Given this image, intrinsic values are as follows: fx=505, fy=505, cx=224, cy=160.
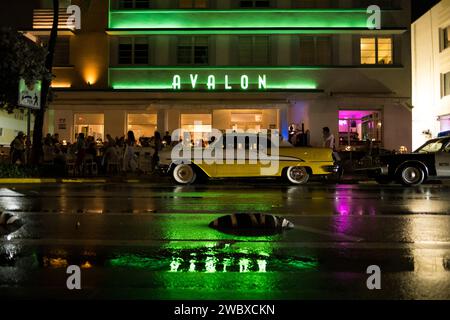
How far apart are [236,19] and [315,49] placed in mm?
4297

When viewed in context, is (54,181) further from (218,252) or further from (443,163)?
(218,252)

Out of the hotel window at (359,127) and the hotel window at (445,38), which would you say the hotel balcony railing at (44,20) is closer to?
the hotel window at (359,127)

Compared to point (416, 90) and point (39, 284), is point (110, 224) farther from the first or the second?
point (416, 90)

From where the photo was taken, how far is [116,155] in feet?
70.5

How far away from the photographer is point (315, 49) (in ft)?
84.3

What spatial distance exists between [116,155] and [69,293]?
17141 mm

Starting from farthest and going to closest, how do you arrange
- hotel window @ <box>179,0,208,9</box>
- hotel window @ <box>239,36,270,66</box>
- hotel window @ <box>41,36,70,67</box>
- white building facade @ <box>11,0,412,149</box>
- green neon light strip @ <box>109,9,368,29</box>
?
hotel window @ <box>41,36,70,67</box> → hotel window @ <box>179,0,208,9</box> → hotel window @ <box>239,36,270,66</box> → green neon light strip @ <box>109,9,368,29</box> → white building facade @ <box>11,0,412,149</box>

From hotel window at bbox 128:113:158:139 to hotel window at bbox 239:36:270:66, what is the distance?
5.45 metres

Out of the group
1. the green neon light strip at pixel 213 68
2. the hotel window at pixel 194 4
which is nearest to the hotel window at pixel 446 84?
the green neon light strip at pixel 213 68

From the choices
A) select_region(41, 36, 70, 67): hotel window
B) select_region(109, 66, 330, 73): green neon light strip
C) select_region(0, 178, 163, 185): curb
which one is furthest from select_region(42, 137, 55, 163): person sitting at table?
select_region(41, 36, 70, 67): hotel window

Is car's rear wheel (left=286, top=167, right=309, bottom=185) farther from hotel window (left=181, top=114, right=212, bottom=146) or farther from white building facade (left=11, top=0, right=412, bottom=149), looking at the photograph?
hotel window (left=181, top=114, right=212, bottom=146)

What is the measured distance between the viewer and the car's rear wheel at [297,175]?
1667 centimetres

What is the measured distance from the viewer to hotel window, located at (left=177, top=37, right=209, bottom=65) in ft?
84.8

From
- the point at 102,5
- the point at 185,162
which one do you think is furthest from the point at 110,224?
the point at 102,5
